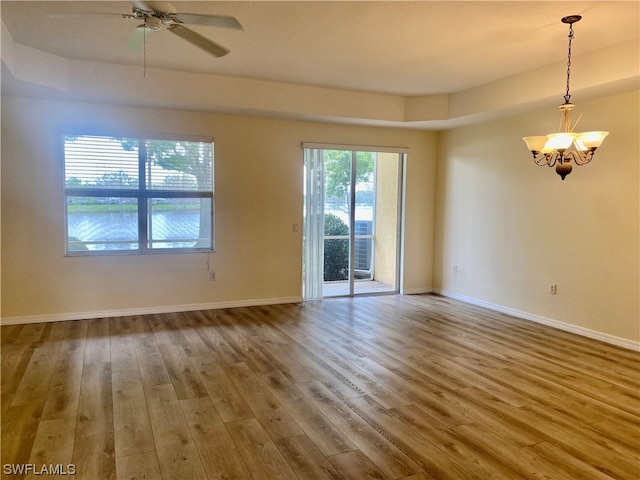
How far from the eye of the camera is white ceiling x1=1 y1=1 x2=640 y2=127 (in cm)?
318

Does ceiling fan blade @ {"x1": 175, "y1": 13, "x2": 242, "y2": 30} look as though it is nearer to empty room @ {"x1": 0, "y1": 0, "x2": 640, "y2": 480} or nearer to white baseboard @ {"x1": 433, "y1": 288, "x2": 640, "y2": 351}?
empty room @ {"x1": 0, "y1": 0, "x2": 640, "y2": 480}

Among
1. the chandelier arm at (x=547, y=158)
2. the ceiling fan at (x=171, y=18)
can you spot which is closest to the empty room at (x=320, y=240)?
the ceiling fan at (x=171, y=18)

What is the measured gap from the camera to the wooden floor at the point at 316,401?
7.84 ft

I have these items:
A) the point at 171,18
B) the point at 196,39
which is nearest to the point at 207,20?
the point at 171,18

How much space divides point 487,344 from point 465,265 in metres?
2.12

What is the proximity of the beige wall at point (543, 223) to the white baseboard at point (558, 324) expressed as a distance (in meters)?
0.04

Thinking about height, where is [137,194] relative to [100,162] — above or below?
below

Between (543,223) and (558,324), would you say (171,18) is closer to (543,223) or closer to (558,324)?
(543,223)

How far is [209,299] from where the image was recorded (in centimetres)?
573

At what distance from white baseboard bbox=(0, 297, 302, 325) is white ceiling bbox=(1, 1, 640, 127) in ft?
8.95

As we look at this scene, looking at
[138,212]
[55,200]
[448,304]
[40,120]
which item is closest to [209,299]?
[138,212]

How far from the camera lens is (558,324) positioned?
502cm

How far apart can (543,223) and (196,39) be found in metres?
4.14

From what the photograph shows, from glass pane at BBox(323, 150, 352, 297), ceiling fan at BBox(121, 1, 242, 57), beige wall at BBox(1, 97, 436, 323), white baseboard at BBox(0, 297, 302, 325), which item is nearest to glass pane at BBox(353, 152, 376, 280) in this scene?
glass pane at BBox(323, 150, 352, 297)
